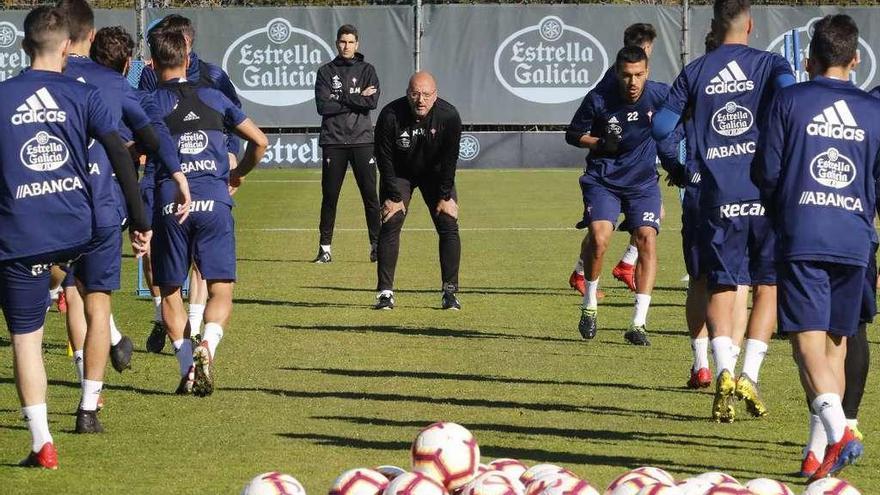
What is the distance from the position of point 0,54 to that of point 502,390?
25132 millimetres

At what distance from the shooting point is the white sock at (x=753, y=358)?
8422mm

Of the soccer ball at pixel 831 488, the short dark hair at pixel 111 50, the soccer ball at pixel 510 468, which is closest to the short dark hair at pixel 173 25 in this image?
the short dark hair at pixel 111 50

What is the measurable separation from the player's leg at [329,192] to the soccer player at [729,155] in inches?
364

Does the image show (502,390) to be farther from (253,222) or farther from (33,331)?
(253,222)

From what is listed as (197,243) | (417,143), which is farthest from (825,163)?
(417,143)

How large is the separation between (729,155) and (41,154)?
3.63 m

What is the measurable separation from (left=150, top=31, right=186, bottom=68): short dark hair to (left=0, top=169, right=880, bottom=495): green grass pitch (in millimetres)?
1957

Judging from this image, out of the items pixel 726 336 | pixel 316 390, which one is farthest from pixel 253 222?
pixel 726 336

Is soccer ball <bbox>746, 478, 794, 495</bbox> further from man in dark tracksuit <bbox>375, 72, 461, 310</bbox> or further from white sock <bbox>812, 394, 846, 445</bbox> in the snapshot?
man in dark tracksuit <bbox>375, 72, 461, 310</bbox>

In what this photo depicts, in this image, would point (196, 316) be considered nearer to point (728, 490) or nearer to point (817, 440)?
point (817, 440)

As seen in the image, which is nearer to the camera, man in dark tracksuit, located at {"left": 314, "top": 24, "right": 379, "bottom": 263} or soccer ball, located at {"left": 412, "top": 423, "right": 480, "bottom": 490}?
soccer ball, located at {"left": 412, "top": 423, "right": 480, "bottom": 490}

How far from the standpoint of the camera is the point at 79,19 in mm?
8281

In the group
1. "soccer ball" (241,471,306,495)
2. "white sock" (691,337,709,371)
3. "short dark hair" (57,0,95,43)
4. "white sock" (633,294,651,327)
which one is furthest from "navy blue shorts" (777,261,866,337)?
"white sock" (633,294,651,327)

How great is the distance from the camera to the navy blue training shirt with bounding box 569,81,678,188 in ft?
39.1
